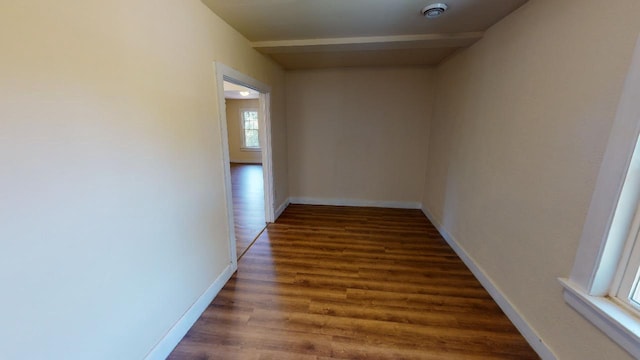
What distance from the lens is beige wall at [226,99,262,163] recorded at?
8555 mm

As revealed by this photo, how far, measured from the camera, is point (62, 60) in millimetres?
959

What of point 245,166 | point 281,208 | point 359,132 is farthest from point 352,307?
point 245,166

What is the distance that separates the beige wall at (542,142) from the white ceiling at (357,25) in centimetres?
27

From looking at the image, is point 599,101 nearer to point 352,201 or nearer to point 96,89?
point 96,89

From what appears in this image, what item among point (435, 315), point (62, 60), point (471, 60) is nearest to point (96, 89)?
point (62, 60)

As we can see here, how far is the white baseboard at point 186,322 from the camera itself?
1521 mm

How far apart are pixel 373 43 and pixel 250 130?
22.6ft

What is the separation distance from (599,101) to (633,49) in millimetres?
228

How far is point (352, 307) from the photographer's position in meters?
1.99

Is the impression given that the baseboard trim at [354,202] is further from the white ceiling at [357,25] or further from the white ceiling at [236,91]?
the white ceiling at [357,25]

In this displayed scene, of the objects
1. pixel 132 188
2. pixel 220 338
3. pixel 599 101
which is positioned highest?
pixel 599 101

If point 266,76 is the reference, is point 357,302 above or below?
below

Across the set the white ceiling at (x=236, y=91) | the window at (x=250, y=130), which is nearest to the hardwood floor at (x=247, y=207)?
the window at (x=250, y=130)

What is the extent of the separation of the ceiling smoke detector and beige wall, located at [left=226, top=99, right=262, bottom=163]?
722 cm
